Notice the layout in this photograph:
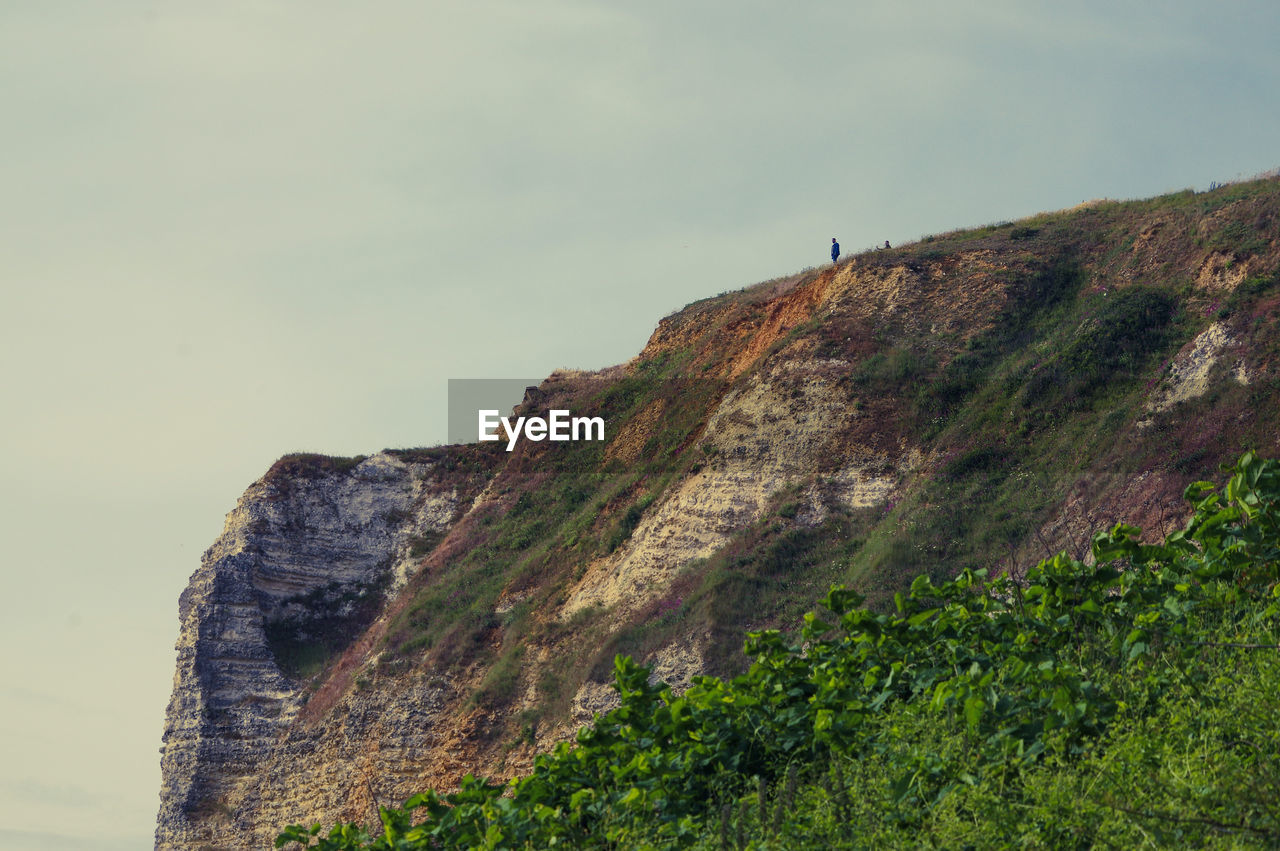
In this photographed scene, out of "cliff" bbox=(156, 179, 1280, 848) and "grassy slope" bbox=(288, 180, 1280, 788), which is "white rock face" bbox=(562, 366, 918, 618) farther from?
"grassy slope" bbox=(288, 180, 1280, 788)

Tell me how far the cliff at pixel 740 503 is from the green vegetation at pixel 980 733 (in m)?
20.2

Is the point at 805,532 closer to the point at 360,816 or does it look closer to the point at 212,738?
the point at 360,816

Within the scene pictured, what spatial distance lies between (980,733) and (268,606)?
164ft

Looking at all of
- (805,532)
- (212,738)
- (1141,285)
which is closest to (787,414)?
(805,532)

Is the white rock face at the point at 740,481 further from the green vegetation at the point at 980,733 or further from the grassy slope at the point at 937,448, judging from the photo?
the green vegetation at the point at 980,733

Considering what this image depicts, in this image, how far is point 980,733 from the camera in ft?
23.8

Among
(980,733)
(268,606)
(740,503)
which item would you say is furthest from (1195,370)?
(268,606)

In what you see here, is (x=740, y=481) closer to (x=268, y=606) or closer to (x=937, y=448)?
(x=937, y=448)

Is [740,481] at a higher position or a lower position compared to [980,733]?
higher

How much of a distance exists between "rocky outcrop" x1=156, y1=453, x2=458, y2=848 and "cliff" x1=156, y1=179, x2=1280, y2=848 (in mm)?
139

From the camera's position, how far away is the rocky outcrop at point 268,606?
45312mm

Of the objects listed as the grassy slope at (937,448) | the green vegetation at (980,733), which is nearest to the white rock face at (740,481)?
the grassy slope at (937,448)

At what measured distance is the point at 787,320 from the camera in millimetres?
48594

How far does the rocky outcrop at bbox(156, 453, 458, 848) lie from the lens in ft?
149
